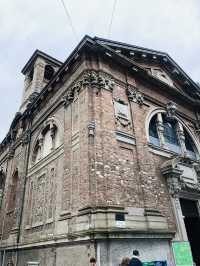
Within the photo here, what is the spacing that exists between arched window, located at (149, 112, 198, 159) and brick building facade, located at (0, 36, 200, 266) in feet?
0.20

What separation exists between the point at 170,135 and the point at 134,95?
307 centimetres

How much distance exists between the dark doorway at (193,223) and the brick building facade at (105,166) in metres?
0.04

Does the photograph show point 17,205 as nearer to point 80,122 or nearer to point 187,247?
point 80,122

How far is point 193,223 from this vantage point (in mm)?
10750

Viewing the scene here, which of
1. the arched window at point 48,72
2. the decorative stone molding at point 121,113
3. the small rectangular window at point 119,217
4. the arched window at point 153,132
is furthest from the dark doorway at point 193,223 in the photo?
the arched window at point 48,72

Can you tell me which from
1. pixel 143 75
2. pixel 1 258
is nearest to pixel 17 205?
pixel 1 258

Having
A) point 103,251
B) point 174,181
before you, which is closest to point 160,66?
point 174,181

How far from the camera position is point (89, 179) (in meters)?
7.34

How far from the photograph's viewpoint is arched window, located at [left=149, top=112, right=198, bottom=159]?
1105cm

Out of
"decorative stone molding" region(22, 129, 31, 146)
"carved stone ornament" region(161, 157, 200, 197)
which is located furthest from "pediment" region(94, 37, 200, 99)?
"decorative stone molding" region(22, 129, 31, 146)

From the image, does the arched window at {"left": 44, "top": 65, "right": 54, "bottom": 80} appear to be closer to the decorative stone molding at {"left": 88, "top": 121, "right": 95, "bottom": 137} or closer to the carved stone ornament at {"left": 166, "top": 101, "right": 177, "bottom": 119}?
the carved stone ornament at {"left": 166, "top": 101, "right": 177, "bottom": 119}

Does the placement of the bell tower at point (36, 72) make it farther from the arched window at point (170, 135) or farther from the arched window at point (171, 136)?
the arched window at point (171, 136)

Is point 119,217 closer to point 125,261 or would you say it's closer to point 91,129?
point 125,261

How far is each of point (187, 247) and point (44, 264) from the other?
5.03 metres
